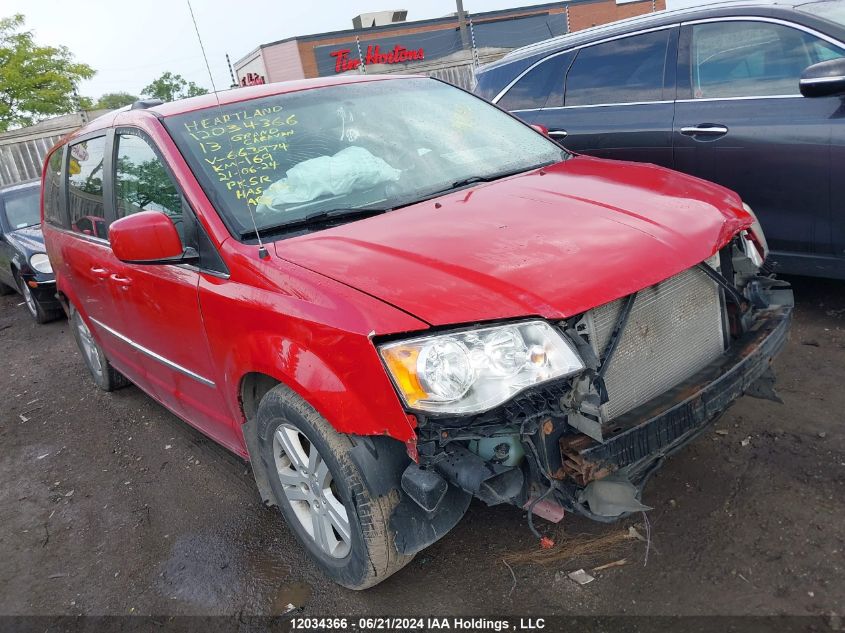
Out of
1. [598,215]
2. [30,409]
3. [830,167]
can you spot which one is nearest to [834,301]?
[830,167]

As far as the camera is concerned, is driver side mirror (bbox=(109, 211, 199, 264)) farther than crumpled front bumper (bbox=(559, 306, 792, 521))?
Yes

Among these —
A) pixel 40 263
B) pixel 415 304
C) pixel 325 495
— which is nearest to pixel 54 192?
pixel 40 263

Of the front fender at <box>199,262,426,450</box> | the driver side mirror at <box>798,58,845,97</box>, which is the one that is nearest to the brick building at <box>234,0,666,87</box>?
the driver side mirror at <box>798,58,845,97</box>

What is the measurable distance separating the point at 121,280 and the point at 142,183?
55 centimetres

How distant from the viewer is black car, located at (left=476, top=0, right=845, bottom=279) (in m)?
3.76

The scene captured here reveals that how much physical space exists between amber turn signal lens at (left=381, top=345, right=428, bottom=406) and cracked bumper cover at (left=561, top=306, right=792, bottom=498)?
1.56 feet

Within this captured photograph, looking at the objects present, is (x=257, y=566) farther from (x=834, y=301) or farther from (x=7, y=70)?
(x=7, y=70)

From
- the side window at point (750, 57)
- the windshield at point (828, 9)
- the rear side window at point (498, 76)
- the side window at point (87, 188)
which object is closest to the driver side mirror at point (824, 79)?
the side window at point (750, 57)

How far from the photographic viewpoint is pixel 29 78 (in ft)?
97.6

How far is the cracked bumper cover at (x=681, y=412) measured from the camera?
6.73 feet

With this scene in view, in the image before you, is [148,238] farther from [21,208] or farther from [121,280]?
[21,208]

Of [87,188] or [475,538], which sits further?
[87,188]

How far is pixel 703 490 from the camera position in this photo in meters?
2.79

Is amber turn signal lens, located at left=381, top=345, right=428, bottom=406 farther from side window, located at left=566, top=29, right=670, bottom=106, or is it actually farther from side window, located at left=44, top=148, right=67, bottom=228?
side window, located at left=566, top=29, right=670, bottom=106
